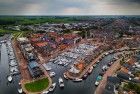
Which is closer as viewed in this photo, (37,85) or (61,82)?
(37,85)

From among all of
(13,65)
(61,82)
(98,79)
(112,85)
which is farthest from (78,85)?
(13,65)

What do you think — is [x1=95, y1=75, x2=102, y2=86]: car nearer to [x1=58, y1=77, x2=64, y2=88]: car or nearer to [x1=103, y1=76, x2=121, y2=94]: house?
[x1=103, y1=76, x2=121, y2=94]: house

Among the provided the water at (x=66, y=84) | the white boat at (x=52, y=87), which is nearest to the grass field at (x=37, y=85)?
the white boat at (x=52, y=87)

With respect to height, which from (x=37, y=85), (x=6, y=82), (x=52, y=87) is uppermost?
(x=37, y=85)

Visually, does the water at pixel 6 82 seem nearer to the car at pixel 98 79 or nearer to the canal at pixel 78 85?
the canal at pixel 78 85

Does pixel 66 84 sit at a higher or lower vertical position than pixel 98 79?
lower

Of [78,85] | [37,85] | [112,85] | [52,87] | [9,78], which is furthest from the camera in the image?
[9,78]

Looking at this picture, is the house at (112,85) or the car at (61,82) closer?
the house at (112,85)

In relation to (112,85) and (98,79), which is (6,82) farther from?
(112,85)
